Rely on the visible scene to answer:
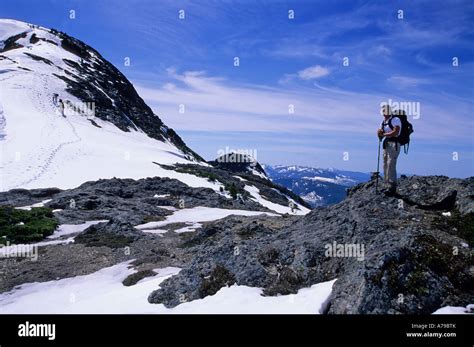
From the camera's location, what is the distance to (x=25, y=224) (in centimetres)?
2694

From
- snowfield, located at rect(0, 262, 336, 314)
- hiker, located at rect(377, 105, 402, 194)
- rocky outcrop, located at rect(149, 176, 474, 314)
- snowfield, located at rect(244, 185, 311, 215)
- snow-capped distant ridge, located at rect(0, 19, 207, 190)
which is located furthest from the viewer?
snowfield, located at rect(244, 185, 311, 215)

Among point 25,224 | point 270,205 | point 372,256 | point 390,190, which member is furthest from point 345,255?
point 270,205

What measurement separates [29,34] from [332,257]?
145m

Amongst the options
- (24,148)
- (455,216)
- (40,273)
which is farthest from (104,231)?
(24,148)

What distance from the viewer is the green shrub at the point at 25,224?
971 inches

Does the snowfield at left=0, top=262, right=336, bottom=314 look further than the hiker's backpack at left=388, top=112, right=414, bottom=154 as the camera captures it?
No

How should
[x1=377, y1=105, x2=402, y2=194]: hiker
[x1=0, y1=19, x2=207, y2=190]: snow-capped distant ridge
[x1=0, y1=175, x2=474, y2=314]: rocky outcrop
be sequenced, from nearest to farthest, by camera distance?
[x1=0, y1=175, x2=474, y2=314]: rocky outcrop < [x1=377, y1=105, x2=402, y2=194]: hiker < [x1=0, y1=19, x2=207, y2=190]: snow-capped distant ridge

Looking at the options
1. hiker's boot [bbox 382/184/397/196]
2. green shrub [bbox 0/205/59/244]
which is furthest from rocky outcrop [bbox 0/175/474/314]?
green shrub [bbox 0/205/59/244]

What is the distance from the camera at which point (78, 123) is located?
7688 centimetres

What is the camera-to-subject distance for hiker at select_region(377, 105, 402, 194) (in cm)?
1544

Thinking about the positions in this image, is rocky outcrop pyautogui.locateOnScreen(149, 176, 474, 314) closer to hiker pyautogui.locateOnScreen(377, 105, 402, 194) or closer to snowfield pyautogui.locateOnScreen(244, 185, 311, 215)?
hiker pyautogui.locateOnScreen(377, 105, 402, 194)

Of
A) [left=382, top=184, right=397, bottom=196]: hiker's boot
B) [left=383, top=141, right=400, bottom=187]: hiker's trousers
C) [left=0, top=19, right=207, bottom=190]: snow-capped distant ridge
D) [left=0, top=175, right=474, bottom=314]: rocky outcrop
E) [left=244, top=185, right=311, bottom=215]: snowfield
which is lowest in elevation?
[left=244, top=185, right=311, bottom=215]: snowfield

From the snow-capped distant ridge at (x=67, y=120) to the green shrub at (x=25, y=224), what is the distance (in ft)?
44.5
